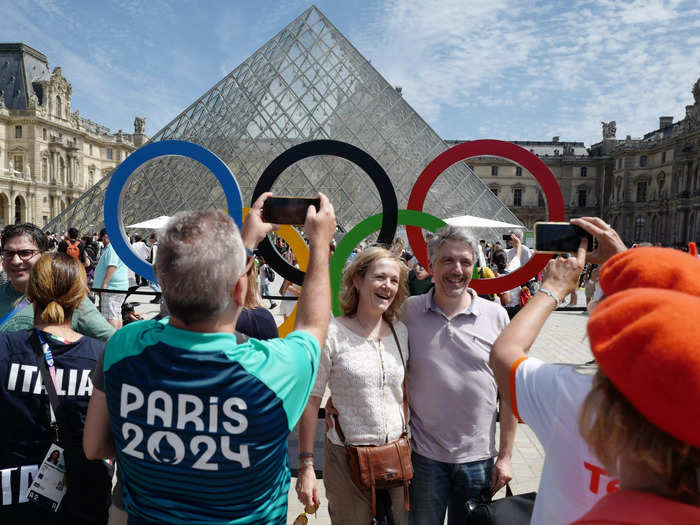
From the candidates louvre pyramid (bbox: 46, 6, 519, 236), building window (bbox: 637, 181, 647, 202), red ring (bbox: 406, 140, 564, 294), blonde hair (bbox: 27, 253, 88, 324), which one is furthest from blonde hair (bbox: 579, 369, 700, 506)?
building window (bbox: 637, 181, 647, 202)

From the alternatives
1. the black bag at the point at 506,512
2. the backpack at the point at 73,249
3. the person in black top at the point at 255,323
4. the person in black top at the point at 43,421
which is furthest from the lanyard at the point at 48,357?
the backpack at the point at 73,249

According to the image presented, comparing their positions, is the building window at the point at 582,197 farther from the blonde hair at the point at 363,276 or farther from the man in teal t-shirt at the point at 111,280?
the blonde hair at the point at 363,276

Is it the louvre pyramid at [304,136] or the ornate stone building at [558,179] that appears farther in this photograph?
the ornate stone building at [558,179]

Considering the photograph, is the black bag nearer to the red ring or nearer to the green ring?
the red ring

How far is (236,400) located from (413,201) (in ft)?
7.35

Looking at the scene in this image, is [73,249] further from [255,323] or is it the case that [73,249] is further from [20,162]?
[20,162]

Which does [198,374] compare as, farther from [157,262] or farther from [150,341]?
[157,262]

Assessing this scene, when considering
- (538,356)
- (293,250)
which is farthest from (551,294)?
(538,356)

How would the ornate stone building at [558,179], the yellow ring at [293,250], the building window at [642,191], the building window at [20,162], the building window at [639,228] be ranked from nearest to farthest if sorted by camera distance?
the yellow ring at [293,250]
the building window at [20,162]
the building window at [639,228]
the building window at [642,191]
the ornate stone building at [558,179]

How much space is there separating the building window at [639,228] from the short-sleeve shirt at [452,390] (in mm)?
51422

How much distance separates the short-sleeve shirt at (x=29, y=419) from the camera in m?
1.53

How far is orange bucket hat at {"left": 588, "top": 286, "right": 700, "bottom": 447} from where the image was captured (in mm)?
548

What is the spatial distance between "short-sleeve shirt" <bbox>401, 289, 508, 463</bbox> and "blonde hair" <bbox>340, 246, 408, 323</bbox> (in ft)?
0.40

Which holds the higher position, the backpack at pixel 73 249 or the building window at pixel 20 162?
the building window at pixel 20 162
